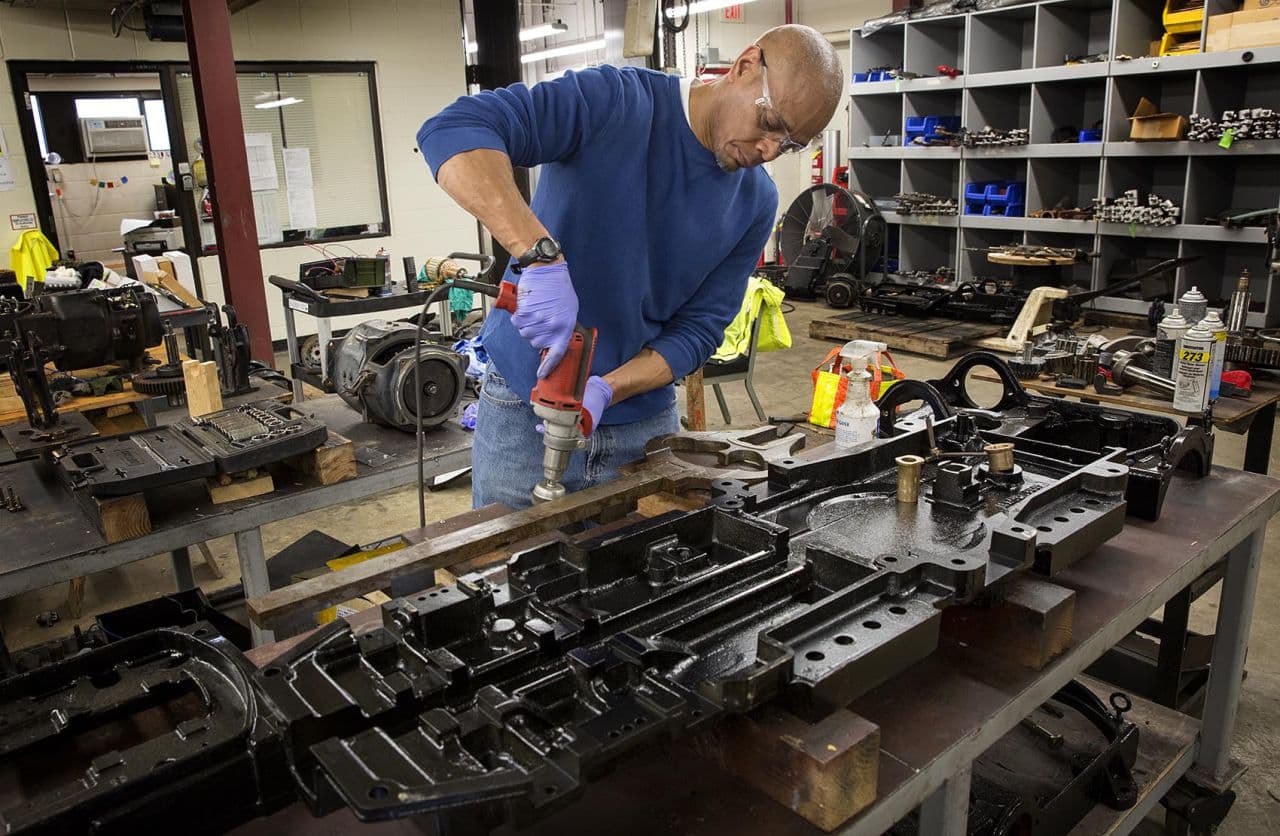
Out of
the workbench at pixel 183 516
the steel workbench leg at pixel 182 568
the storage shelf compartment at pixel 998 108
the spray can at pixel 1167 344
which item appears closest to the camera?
the workbench at pixel 183 516

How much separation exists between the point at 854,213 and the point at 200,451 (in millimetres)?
5965

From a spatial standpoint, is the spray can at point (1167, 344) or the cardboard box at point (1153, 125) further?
the cardboard box at point (1153, 125)

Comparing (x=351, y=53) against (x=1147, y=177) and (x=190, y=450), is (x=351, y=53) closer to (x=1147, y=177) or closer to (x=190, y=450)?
(x=190, y=450)

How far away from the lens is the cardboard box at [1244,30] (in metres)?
5.20

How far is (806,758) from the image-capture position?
34.0 inches

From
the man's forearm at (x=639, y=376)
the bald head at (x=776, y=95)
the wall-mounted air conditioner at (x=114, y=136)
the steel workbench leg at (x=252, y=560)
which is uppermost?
the wall-mounted air conditioner at (x=114, y=136)

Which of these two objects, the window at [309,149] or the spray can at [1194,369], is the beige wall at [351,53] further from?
the spray can at [1194,369]

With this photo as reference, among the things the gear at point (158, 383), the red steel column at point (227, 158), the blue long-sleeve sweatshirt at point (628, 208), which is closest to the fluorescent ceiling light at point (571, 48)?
the red steel column at point (227, 158)

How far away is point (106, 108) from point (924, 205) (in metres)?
6.30

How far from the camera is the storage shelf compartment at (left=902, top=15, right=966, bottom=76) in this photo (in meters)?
7.29

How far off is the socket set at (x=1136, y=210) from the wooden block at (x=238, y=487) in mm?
5678

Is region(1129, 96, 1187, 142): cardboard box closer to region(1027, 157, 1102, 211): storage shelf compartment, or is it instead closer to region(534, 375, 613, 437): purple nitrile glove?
region(1027, 157, 1102, 211): storage shelf compartment

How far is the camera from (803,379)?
588cm

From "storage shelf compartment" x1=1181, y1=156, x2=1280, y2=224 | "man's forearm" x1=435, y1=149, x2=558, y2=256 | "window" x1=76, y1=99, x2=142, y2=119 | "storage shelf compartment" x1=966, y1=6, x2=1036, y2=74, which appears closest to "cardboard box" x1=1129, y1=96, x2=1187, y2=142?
"storage shelf compartment" x1=1181, y1=156, x2=1280, y2=224
